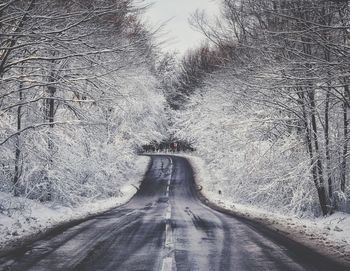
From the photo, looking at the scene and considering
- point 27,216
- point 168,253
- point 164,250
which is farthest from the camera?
point 27,216

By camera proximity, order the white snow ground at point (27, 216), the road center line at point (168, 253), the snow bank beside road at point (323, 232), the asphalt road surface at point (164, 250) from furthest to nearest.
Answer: the white snow ground at point (27, 216) < the snow bank beside road at point (323, 232) < the asphalt road surface at point (164, 250) < the road center line at point (168, 253)

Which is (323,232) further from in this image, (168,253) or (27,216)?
(27,216)

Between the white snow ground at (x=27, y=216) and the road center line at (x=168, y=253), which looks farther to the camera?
the white snow ground at (x=27, y=216)

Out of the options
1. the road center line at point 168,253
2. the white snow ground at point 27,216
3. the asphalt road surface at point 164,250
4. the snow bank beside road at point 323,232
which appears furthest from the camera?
the white snow ground at point 27,216

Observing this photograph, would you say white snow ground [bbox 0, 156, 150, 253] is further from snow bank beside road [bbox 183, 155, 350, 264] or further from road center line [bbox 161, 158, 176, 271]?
snow bank beside road [bbox 183, 155, 350, 264]

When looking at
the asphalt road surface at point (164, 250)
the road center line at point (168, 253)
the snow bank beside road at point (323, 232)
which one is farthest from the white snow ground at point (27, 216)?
the snow bank beside road at point (323, 232)

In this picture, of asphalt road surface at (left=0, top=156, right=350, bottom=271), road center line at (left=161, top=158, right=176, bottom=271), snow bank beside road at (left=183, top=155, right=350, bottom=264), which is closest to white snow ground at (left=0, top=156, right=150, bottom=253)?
asphalt road surface at (left=0, top=156, right=350, bottom=271)

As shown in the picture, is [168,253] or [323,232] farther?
[323,232]

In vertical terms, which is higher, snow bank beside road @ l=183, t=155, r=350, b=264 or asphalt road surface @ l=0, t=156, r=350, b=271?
asphalt road surface @ l=0, t=156, r=350, b=271

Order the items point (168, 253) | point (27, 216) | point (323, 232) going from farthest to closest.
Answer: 1. point (27, 216)
2. point (323, 232)
3. point (168, 253)

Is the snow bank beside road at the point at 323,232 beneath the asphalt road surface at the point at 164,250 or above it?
beneath

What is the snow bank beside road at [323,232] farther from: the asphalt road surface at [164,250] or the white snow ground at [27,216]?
the white snow ground at [27,216]

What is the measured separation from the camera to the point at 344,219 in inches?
453

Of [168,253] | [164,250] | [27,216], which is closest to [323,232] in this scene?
[164,250]
